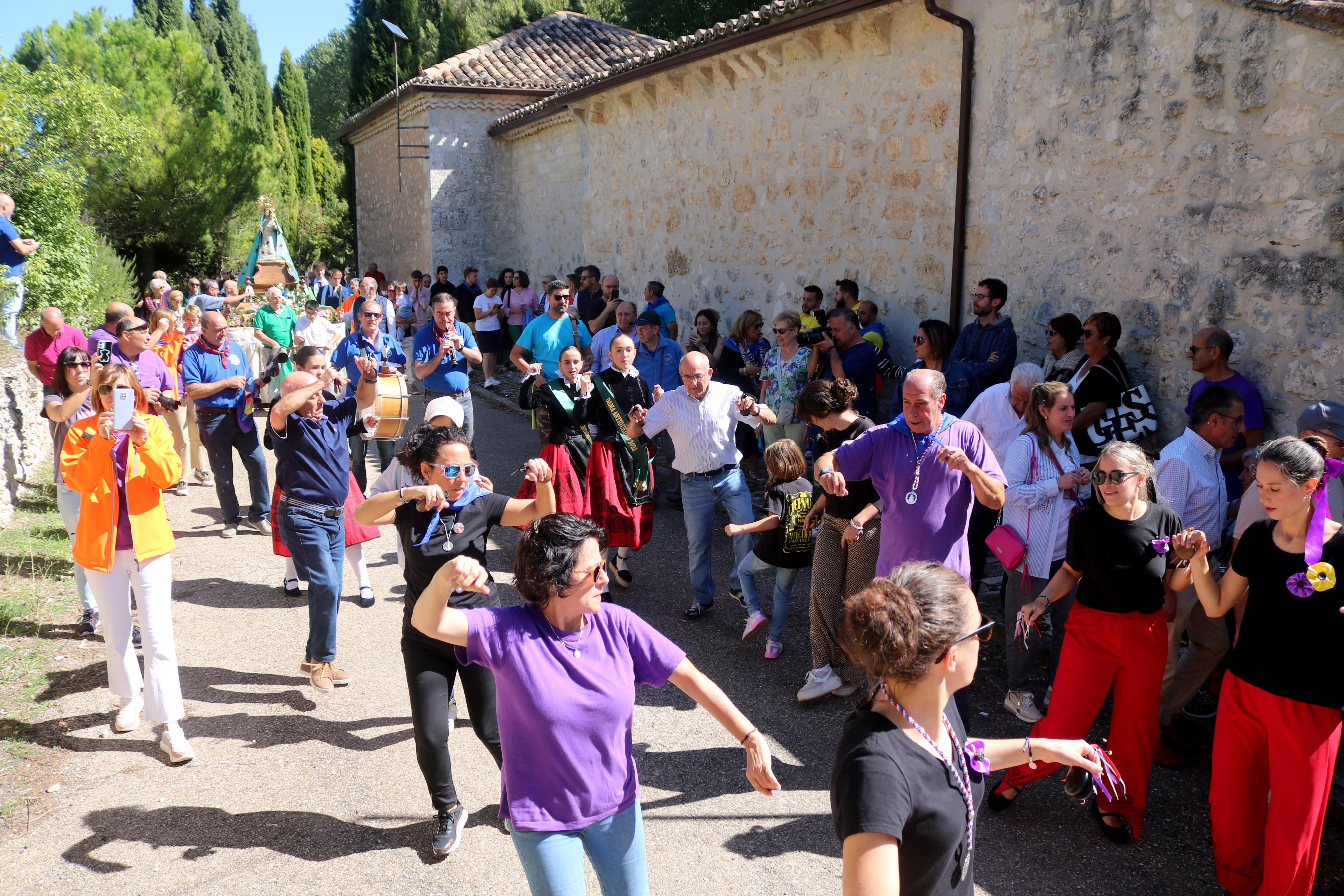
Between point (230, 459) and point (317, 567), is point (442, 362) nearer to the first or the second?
point (230, 459)

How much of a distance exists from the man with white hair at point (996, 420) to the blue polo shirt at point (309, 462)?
3904mm

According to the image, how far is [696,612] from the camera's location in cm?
638

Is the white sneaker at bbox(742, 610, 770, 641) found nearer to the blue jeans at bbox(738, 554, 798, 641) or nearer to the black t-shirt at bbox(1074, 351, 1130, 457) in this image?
the blue jeans at bbox(738, 554, 798, 641)

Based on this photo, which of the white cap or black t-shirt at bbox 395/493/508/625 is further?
the white cap

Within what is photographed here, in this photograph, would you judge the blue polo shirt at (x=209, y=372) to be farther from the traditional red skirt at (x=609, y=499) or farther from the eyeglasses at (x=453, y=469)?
the eyeglasses at (x=453, y=469)

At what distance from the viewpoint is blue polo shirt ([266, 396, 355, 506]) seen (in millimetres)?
5375

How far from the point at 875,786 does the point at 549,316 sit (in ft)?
26.5

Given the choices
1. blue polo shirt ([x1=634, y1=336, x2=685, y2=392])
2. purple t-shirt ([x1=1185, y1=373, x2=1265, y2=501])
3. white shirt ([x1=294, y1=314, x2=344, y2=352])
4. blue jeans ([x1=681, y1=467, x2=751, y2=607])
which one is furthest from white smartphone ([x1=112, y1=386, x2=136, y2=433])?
white shirt ([x1=294, y1=314, x2=344, y2=352])

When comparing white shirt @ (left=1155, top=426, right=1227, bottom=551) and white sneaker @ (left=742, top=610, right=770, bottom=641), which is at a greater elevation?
white shirt @ (left=1155, top=426, right=1227, bottom=551)

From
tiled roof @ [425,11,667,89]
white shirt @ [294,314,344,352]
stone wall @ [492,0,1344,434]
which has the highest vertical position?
tiled roof @ [425,11,667,89]

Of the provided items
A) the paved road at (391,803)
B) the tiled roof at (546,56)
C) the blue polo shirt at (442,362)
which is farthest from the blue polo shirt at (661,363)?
the tiled roof at (546,56)

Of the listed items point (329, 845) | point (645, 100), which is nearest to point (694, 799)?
point (329, 845)

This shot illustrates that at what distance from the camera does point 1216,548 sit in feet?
15.6

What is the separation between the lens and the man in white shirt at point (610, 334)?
9.03 m
